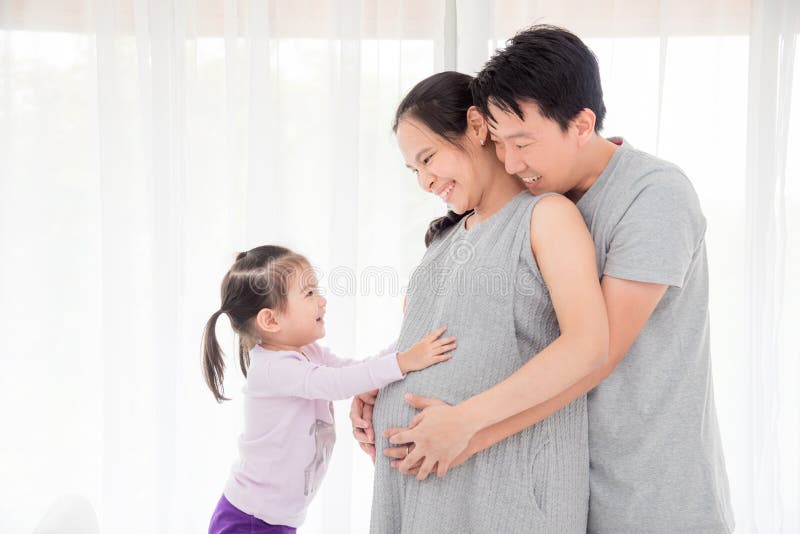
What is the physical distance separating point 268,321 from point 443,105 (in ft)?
2.04

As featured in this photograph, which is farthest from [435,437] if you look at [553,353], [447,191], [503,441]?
[447,191]

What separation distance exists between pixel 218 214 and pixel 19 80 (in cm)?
82

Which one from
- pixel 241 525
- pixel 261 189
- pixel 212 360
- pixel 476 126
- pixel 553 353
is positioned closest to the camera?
pixel 553 353

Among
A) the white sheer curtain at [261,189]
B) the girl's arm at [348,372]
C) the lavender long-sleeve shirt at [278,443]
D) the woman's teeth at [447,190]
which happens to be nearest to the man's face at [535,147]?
the woman's teeth at [447,190]

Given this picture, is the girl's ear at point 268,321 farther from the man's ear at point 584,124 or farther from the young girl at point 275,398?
the man's ear at point 584,124

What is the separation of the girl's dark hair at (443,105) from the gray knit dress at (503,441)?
18 centimetres

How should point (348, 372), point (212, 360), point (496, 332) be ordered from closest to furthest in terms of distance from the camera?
point (496, 332) → point (348, 372) → point (212, 360)

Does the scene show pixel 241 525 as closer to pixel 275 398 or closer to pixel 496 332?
pixel 275 398

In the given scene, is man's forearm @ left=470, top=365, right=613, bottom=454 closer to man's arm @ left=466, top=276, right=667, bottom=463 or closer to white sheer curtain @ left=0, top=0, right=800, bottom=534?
man's arm @ left=466, top=276, right=667, bottom=463

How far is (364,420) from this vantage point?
1.28 metres

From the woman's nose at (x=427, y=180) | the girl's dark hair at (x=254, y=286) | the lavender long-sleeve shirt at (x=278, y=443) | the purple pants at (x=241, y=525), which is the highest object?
the woman's nose at (x=427, y=180)

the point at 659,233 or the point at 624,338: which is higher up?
the point at 659,233

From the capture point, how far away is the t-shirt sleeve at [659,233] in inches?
39.3

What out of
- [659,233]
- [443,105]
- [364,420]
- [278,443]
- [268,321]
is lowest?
[278,443]
